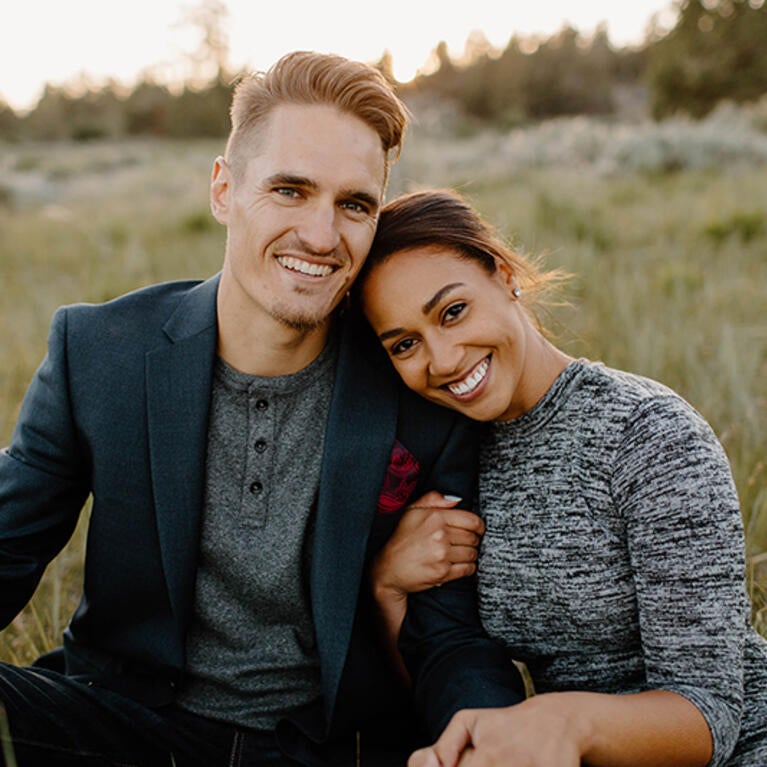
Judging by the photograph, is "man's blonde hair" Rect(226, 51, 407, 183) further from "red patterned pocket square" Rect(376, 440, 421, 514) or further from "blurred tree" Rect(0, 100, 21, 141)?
"blurred tree" Rect(0, 100, 21, 141)

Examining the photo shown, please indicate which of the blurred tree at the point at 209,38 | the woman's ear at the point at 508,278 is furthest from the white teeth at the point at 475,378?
the blurred tree at the point at 209,38

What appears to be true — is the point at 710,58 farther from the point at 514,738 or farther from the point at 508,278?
the point at 514,738

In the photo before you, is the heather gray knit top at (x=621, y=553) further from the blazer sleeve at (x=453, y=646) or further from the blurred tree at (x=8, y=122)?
the blurred tree at (x=8, y=122)

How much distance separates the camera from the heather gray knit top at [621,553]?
5.54 ft

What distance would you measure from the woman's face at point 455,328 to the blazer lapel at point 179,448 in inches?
20.6

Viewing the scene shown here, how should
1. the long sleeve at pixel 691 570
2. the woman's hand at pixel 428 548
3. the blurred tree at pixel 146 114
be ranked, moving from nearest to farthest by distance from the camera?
1. the long sleeve at pixel 691 570
2. the woman's hand at pixel 428 548
3. the blurred tree at pixel 146 114

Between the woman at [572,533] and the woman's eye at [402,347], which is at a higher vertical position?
the woman's eye at [402,347]

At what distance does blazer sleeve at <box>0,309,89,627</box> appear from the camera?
201 cm

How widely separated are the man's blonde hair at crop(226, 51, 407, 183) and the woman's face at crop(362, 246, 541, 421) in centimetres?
45

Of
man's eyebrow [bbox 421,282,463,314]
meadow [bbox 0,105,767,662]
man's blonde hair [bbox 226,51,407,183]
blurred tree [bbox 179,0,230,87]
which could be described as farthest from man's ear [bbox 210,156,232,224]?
blurred tree [bbox 179,0,230,87]

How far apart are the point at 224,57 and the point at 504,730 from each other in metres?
43.6

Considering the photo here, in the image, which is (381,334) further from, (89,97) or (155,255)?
(89,97)

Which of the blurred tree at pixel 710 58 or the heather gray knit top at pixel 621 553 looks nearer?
the heather gray knit top at pixel 621 553

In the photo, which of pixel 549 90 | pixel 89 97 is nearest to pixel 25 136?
pixel 89 97
